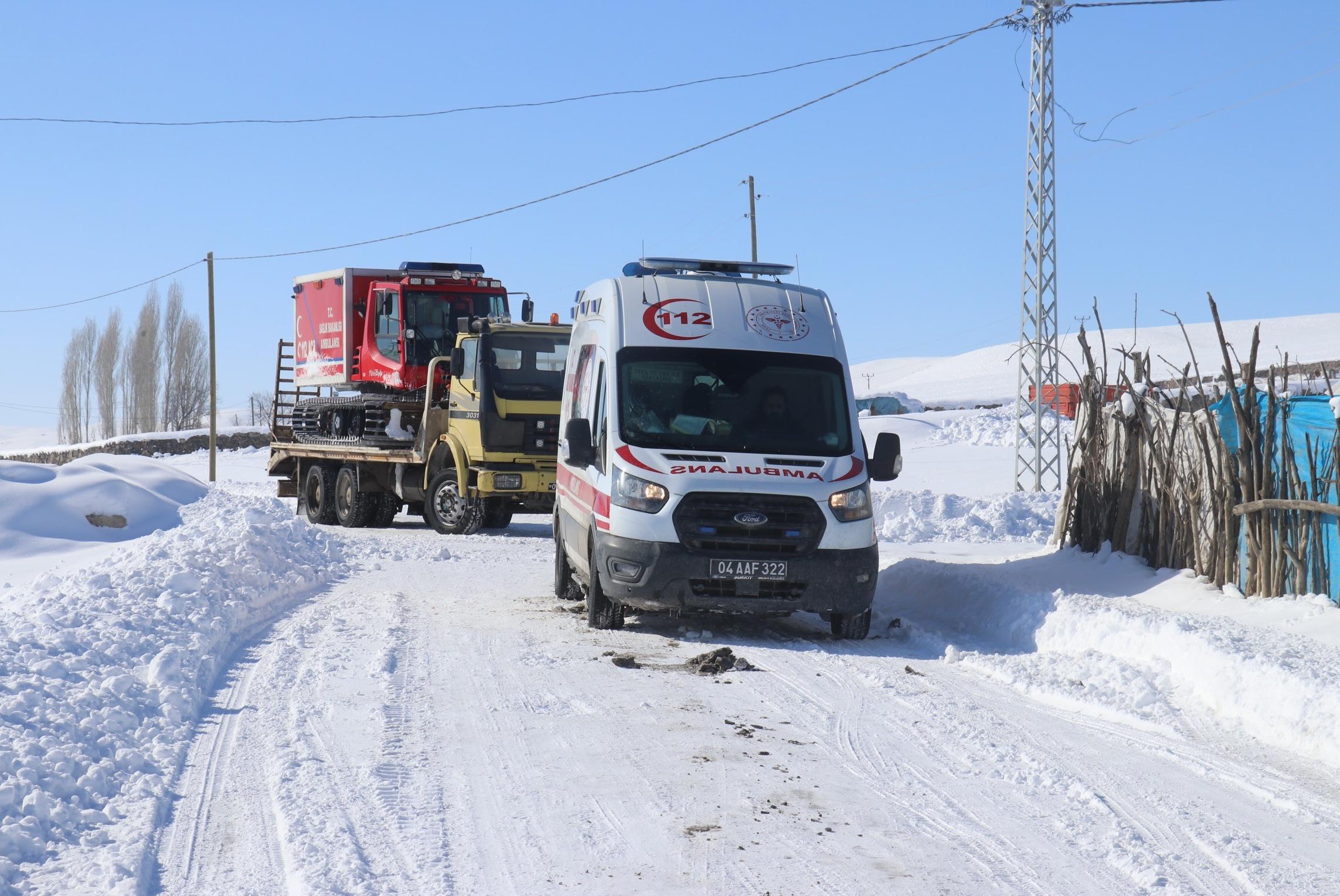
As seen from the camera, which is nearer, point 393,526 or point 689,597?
point 689,597

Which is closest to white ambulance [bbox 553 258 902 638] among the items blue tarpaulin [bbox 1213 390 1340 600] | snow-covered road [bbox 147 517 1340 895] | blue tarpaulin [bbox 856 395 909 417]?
snow-covered road [bbox 147 517 1340 895]

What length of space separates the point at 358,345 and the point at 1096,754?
1755 centimetres

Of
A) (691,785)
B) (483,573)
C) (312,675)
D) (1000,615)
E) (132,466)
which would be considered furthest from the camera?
(132,466)

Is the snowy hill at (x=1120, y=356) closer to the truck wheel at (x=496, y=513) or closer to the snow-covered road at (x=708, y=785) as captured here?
the truck wheel at (x=496, y=513)

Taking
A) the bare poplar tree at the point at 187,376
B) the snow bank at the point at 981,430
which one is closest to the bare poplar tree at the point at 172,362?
the bare poplar tree at the point at 187,376

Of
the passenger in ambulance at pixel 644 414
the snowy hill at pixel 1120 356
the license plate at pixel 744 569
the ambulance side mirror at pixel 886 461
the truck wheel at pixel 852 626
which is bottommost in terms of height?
the truck wheel at pixel 852 626

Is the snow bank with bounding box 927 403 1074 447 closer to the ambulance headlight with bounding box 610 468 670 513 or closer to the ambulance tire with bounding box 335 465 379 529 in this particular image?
the ambulance tire with bounding box 335 465 379 529

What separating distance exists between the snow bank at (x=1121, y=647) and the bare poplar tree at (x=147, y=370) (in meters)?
70.0

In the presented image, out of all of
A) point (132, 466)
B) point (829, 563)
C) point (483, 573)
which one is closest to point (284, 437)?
point (132, 466)

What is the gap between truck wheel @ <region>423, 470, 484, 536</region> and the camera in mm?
18859

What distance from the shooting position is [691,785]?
5559 millimetres

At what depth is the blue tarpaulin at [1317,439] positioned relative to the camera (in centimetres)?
852

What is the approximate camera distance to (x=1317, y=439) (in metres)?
8.67

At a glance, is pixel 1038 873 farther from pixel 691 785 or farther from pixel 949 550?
pixel 949 550
